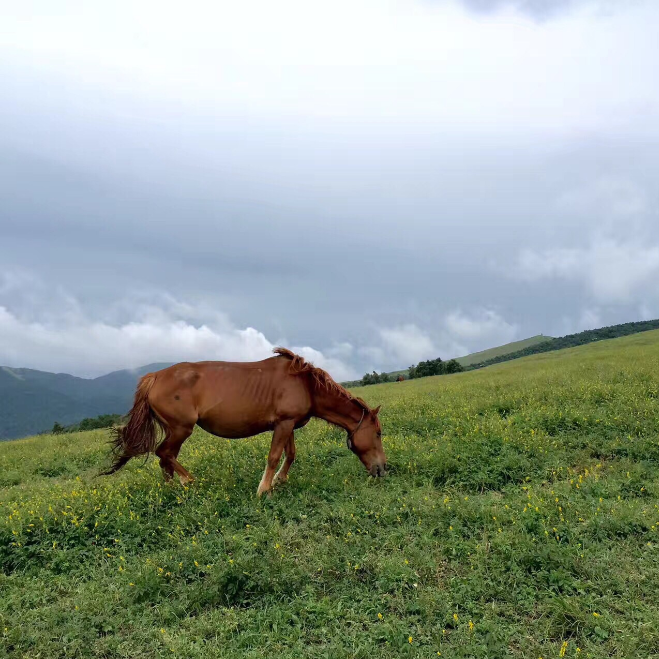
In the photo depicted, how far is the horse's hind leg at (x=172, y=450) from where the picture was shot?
28.8 ft

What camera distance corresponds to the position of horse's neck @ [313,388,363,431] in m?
9.06

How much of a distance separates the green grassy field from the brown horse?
695mm

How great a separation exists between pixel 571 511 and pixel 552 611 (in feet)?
7.13

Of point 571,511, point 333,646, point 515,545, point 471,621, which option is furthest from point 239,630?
point 571,511

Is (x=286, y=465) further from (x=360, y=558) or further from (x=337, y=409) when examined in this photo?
(x=360, y=558)

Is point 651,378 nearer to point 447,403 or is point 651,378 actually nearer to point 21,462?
point 447,403

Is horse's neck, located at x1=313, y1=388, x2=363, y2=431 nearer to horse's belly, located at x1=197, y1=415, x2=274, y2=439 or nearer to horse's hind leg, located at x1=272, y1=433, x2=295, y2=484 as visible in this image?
horse's hind leg, located at x1=272, y1=433, x2=295, y2=484

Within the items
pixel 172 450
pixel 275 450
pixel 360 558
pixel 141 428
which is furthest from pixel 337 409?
pixel 141 428

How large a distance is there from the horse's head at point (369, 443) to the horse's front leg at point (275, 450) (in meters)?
1.28

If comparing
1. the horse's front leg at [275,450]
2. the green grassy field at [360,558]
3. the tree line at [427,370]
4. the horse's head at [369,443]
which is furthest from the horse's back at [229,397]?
the tree line at [427,370]

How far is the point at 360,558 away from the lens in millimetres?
6547

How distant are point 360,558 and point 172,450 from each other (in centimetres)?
422

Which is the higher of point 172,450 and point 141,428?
point 141,428

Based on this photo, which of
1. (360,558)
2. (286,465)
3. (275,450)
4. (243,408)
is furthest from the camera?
(286,465)
